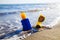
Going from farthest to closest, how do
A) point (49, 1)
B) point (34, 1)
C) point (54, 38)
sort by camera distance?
point (49, 1), point (34, 1), point (54, 38)

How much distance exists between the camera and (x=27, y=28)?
5.21 feet

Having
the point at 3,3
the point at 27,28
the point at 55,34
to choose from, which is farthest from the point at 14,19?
the point at 55,34

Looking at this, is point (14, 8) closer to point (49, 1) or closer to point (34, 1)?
point (34, 1)

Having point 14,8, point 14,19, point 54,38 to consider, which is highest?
point 14,8

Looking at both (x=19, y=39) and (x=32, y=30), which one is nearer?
(x=19, y=39)

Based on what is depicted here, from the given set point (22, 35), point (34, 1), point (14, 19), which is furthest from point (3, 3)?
point (22, 35)

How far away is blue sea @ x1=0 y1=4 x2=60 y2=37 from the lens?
1.78m

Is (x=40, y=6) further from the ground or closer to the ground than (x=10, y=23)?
further from the ground

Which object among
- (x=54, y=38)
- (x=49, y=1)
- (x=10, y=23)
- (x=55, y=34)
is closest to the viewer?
(x=54, y=38)

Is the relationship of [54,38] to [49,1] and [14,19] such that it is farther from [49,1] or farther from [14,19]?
[49,1]

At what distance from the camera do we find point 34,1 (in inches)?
105

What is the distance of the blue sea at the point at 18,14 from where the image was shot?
5.83 ft

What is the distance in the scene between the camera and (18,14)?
2289 millimetres

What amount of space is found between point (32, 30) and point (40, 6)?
1329 mm
